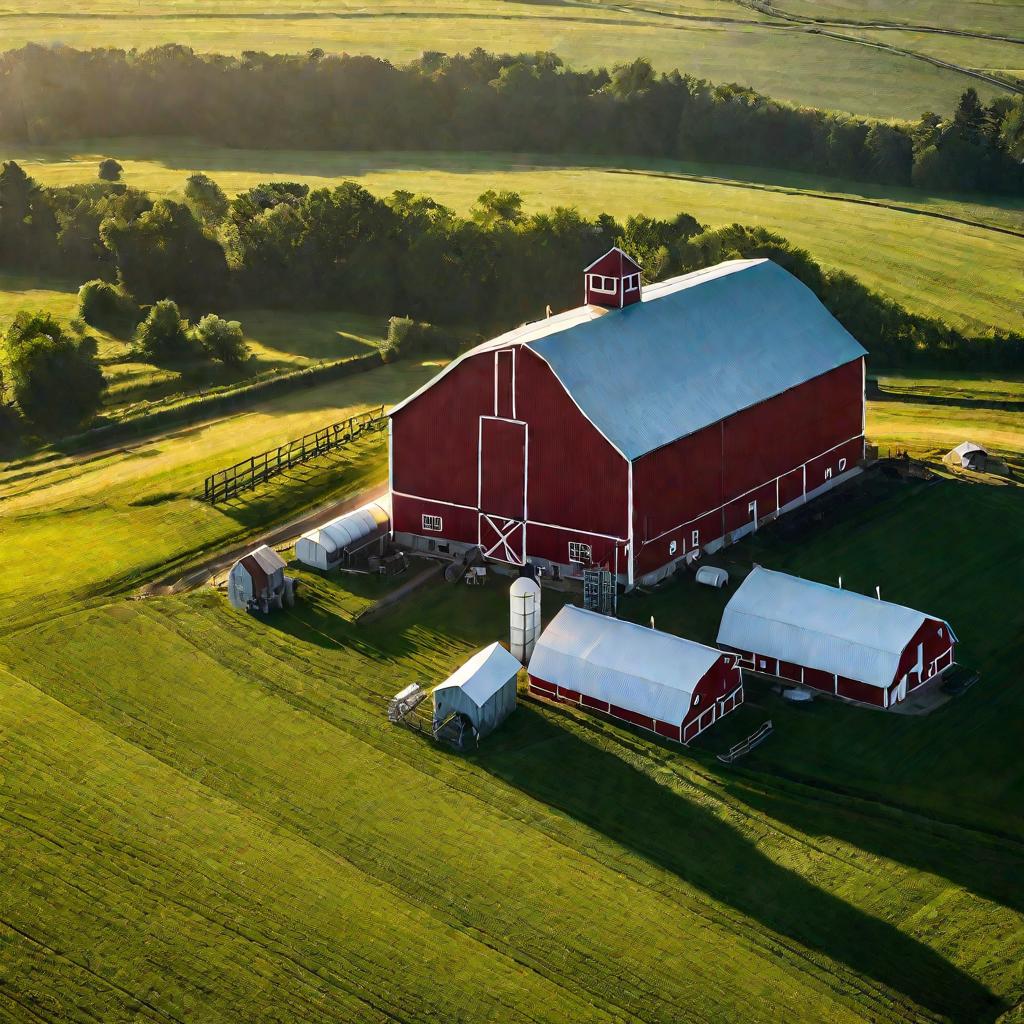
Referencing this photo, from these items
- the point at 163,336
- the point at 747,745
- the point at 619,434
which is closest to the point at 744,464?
the point at 619,434

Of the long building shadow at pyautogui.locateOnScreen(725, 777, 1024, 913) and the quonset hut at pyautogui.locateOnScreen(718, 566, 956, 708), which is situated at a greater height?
the quonset hut at pyautogui.locateOnScreen(718, 566, 956, 708)

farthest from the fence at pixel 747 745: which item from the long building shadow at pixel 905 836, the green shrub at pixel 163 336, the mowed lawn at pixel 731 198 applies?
the green shrub at pixel 163 336

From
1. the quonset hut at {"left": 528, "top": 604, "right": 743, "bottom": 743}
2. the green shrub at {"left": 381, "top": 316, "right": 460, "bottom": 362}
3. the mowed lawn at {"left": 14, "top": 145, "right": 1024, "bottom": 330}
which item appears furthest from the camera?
the mowed lawn at {"left": 14, "top": 145, "right": 1024, "bottom": 330}

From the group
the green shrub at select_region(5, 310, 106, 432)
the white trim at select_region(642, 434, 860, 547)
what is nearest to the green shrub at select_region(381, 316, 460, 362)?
the green shrub at select_region(5, 310, 106, 432)

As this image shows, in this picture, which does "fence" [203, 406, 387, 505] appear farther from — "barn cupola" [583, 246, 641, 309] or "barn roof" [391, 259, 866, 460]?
"barn cupola" [583, 246, 641, 309]

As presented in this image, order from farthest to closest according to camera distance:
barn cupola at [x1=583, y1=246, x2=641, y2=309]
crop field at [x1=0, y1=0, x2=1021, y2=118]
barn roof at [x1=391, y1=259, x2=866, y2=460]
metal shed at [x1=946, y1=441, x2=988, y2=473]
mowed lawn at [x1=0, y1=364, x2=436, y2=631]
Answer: crop field at [x1=0, y1=0, x2=1021, y2=118], metal shed at [x1=946, y1=441, x2=988, y2=473], barn cupola at [x1=583, y1=246, x2=641, y2=309], mowed lawn at [x1=0, y1=364, x2=436, y2=631], barn roof at [x1=391, y1=259, x2=866, y2=460]

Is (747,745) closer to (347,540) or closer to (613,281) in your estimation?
(347,540)

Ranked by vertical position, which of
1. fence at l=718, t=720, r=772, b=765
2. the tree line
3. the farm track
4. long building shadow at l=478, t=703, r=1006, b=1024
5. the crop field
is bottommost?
long building shadow at l=478, t=703, r=1006, b=1024

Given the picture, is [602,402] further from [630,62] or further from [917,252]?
[630,62]
